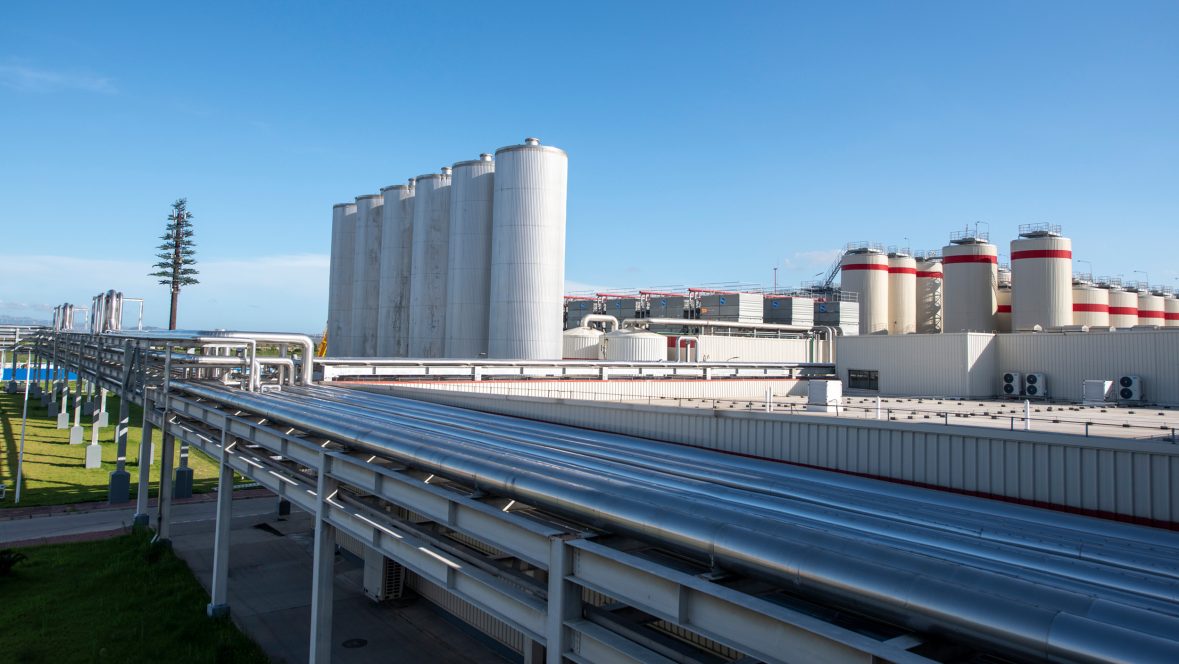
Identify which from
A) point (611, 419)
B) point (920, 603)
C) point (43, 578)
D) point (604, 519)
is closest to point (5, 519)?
point (43, 578)

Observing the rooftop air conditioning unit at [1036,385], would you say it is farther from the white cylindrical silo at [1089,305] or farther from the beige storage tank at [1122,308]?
the beige storage tank at [1122,308]

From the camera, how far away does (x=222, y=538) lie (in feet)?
47.1

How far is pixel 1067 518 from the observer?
6531 mm

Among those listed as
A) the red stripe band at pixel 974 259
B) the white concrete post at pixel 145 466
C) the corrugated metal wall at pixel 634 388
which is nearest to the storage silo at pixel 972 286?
the red stripe band at pixel 974 259

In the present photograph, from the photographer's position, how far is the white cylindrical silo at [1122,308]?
51438mm

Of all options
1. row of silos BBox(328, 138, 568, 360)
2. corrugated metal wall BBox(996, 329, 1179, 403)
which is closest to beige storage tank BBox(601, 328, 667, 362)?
row of silos BBox(328, 138, 568, 360)

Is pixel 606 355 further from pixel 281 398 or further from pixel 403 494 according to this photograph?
pixel 403 494

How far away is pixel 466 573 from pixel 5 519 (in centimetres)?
2282

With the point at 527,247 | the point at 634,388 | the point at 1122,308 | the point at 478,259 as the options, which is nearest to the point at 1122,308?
the point at 1122,308

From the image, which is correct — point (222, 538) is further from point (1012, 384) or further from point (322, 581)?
point (1012, 384)

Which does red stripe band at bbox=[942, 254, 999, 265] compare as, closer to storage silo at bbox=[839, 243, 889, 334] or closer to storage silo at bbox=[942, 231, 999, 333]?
storage silo at bbox=[942, 231, 999, 333]

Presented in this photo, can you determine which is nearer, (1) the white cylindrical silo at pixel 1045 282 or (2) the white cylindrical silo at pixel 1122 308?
(1) the white cylindrical silo at pixel 1045 282

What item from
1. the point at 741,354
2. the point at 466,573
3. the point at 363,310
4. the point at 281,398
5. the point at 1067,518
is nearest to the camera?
the point at 1067,518

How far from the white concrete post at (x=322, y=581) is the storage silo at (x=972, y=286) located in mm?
37900
